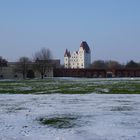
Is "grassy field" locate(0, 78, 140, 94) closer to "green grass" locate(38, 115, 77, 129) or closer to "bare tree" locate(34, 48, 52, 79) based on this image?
"green grass" locate(38, 115, 77, 129)

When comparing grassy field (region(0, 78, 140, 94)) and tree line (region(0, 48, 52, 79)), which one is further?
tree line (region(0, 48, 52, 79))

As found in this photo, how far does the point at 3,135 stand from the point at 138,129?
14.1 ft

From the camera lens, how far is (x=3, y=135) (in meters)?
11.9

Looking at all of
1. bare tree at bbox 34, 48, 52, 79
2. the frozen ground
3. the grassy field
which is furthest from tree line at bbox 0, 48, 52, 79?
the frozen ground

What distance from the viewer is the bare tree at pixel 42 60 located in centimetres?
12594

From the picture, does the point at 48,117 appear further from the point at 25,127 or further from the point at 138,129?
the point at 138,129

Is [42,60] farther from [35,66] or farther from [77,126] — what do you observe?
[77,126]

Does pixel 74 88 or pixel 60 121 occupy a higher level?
pixel 74 88

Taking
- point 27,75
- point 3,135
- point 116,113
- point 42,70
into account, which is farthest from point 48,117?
point 27,75

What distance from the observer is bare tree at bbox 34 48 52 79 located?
413ft

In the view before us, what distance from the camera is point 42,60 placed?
133 m

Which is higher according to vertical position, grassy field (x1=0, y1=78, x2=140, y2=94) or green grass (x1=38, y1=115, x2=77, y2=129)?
grassy field (x1=0, y1=78, x2=140, y2=94)

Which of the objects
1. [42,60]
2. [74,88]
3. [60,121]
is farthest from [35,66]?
[60,121]

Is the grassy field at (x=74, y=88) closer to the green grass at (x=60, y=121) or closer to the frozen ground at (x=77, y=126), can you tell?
the frozen ground at (x=77, y=126)
